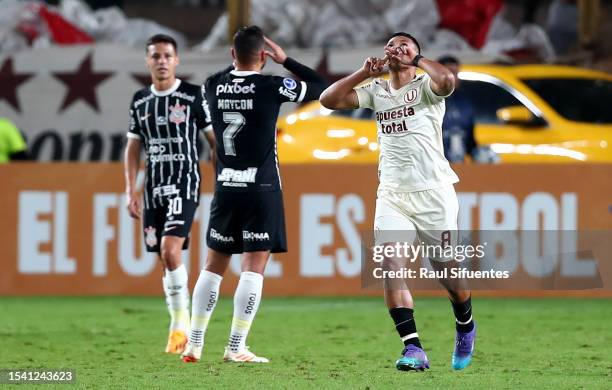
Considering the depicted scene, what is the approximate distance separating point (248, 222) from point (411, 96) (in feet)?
4.34

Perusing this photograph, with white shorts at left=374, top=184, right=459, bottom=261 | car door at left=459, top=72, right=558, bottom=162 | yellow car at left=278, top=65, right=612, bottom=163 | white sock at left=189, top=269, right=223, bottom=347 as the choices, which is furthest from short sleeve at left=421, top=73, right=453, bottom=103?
car door at left=459, top=72, right=558, bottom=162

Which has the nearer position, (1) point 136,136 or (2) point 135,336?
(1) point 136,136

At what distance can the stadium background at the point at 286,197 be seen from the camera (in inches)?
444

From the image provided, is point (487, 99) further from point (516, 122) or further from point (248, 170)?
point (248, 170)

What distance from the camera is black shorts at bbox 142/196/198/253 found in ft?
33.8

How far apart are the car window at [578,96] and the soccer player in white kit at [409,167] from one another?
7513mm

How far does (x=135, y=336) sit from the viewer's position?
11336mm

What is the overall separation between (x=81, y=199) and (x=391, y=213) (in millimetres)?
6444

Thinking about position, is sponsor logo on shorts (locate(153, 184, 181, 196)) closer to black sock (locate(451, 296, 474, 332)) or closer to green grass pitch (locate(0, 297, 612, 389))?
green grass pitch (locate(0, 297, 612, 389))

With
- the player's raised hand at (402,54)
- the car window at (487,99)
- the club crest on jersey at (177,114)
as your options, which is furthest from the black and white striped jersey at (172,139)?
the car window at (487,99)

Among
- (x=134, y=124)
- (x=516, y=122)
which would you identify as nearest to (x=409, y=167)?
(x=134, y=124)

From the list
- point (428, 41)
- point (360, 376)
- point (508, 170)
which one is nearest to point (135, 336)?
point (360, 376)

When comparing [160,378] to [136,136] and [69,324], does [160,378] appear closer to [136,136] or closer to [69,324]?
[136,136]

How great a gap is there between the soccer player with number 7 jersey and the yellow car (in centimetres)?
647
